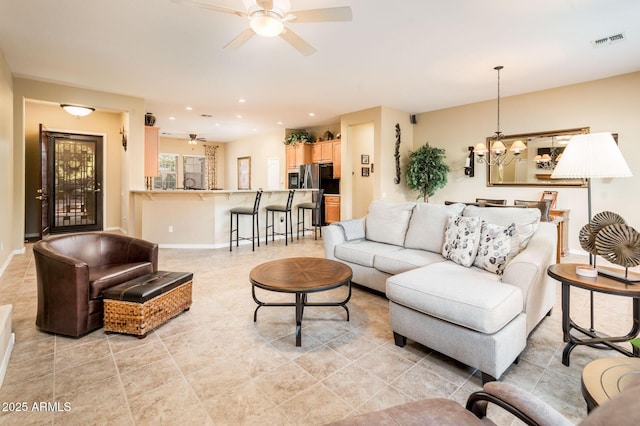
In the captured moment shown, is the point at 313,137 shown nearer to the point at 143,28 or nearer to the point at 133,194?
the point at 133,194

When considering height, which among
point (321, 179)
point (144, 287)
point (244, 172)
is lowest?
point (144, 287)

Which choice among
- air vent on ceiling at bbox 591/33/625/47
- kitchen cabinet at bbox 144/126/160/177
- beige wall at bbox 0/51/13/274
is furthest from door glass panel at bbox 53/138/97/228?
air vent on ceiling at bbox 591/33/625/47

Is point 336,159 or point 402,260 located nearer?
point 402,260

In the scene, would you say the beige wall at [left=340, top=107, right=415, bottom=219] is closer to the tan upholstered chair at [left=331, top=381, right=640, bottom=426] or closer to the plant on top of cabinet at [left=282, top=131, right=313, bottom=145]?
the plant on top of cabinet at [left=282, top=131, right=313, bottom=145]

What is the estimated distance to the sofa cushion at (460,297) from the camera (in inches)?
69.4

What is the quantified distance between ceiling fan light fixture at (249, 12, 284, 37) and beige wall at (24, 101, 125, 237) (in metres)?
5.69

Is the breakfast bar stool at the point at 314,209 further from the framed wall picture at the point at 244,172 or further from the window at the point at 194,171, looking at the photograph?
the window at the point at 194,171

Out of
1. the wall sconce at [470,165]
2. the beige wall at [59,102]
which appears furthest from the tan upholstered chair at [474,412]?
the beige wall at [59,102]

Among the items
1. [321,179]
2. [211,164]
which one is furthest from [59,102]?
[211,164]

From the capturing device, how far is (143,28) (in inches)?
129

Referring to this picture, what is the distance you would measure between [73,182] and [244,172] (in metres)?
5.28

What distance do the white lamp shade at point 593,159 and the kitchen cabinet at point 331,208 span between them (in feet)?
18.8

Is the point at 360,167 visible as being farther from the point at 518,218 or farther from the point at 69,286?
the point at 69,286

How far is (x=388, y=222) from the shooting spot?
3.60 m
